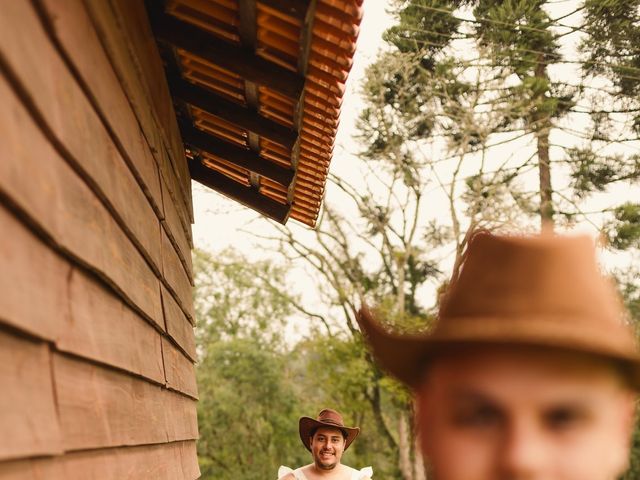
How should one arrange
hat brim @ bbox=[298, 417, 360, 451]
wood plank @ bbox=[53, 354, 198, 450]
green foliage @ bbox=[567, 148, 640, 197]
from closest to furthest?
wood plank @ bbox=[53, 354, 198, 450] → hat brim @ bbox=[298, 417, 360, 451] → green foliage @ bbox=[567, 148, 640, 197]

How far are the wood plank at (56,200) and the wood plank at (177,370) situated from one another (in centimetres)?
119

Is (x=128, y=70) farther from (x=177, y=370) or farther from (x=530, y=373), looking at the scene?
(x=530, y=373)

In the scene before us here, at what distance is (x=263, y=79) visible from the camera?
3.45m

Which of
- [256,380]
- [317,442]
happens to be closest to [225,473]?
[256,380]

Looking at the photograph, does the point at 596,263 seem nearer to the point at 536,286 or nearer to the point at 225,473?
the point at 536,286

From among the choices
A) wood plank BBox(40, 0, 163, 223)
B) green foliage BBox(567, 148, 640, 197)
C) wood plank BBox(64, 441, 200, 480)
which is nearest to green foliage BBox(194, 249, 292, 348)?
green foliage BBox(567, 148, 640, 197)

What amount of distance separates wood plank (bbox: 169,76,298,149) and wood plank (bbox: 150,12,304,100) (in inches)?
28.1

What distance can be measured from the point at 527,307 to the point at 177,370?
3.56 m

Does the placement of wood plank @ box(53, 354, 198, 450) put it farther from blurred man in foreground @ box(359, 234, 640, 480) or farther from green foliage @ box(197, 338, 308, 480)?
green foliage @ box(197, 338, 308, 480)

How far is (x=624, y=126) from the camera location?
21.9m

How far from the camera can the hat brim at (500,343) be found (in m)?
0.99

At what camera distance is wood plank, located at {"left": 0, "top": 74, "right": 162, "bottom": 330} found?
154 centimetres

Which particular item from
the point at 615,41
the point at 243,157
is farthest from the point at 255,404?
the point at 243,157

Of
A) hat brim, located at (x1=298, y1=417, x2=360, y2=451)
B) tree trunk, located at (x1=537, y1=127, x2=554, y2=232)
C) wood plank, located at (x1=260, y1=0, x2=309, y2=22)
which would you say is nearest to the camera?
wood plank, located at (x1=260, y1=0, x2=309, y2=22)
